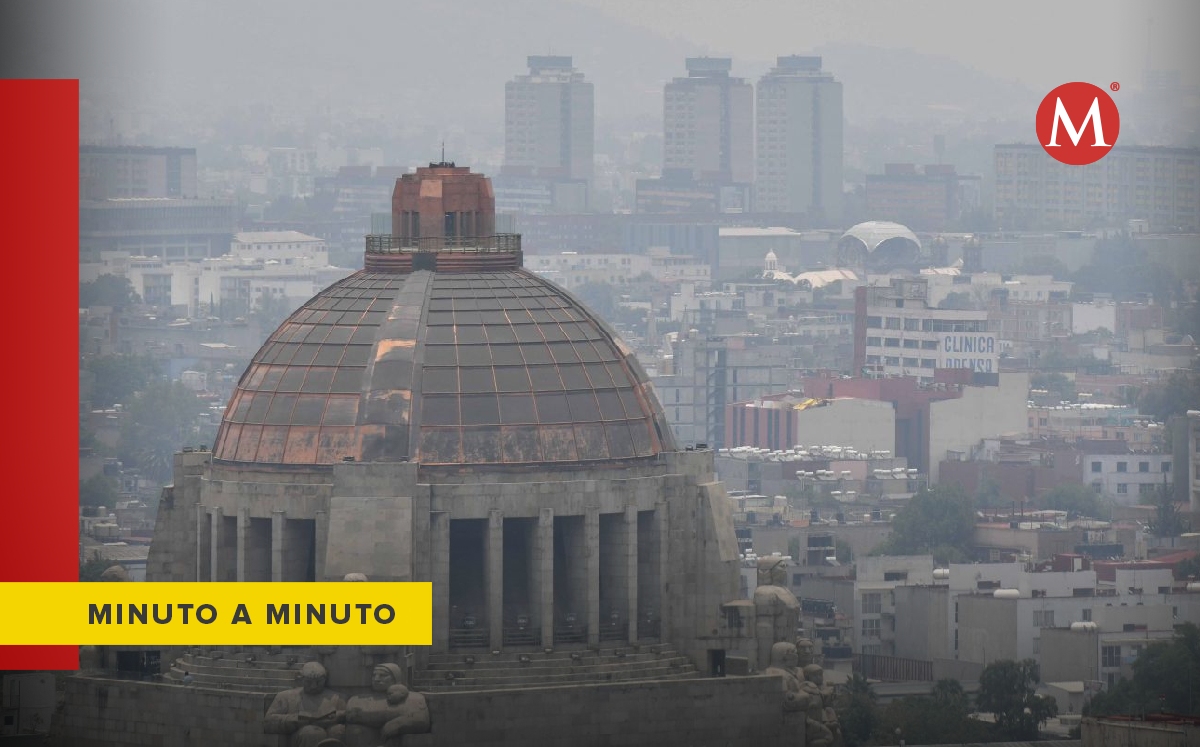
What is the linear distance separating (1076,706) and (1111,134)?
1357 cm

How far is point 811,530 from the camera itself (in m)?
158

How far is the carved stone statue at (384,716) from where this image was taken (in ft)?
219

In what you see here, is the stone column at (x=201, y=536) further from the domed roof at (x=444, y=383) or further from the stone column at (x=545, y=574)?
the stone column at (x=545, y=574)

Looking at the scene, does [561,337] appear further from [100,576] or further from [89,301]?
[89,301]

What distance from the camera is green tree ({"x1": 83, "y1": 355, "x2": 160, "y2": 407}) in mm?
179125

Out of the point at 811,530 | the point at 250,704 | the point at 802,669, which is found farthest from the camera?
the point at 811,530

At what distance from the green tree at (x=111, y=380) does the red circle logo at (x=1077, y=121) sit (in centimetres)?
6795

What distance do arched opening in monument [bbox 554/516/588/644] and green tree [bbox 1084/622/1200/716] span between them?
27.2 meters

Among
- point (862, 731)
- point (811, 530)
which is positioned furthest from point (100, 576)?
point (811, 530)

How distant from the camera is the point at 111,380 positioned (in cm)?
18475

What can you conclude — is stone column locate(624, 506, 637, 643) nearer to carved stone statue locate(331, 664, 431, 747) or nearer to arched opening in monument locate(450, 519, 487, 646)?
arched opening in monument locate(450, 519, 487, 646)

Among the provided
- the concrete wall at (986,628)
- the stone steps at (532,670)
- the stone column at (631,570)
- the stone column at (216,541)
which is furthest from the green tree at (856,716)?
the concrete wall at (986,628)

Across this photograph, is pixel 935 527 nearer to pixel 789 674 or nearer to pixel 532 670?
pixel 789 674

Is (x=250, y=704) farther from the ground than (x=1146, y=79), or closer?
closer
